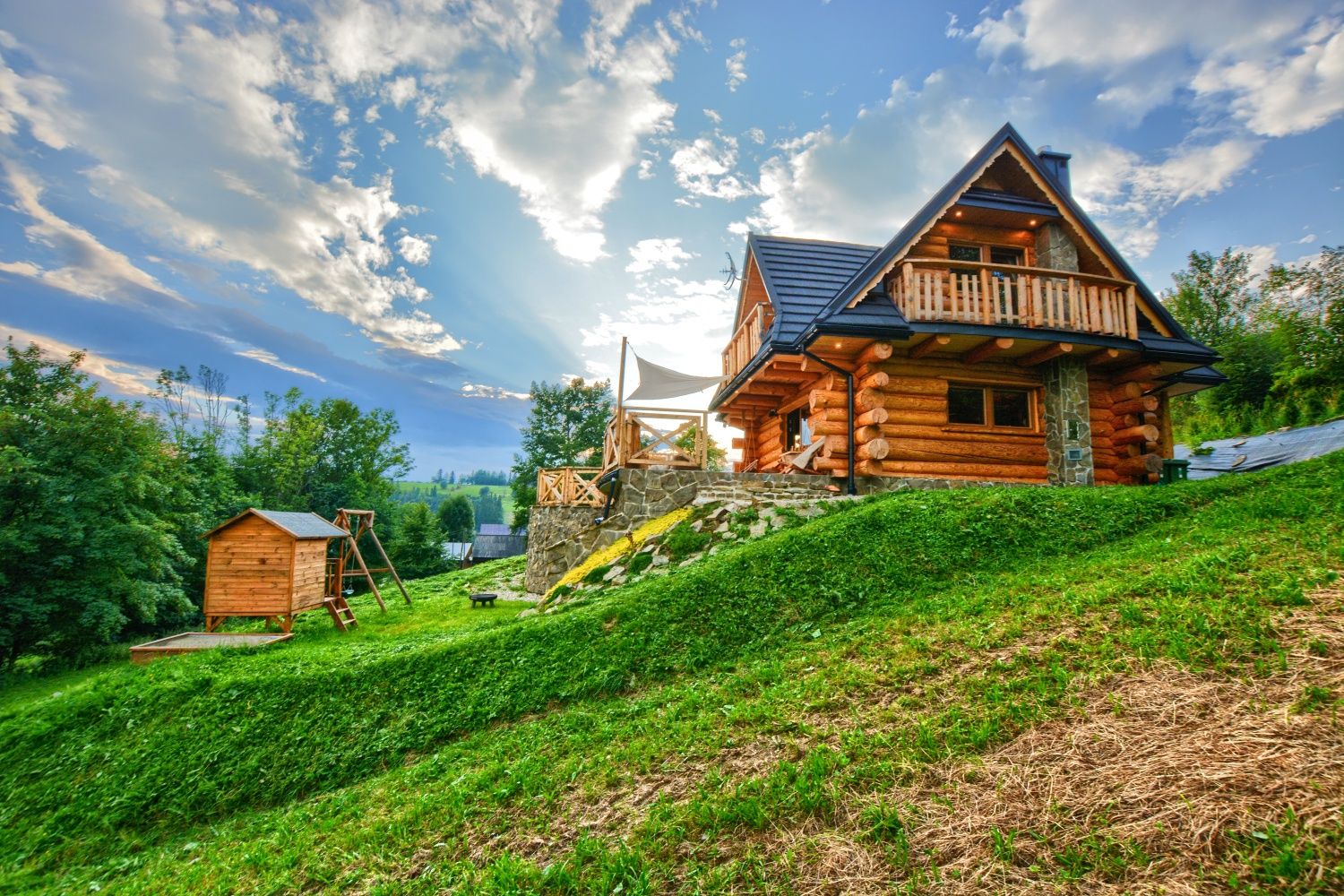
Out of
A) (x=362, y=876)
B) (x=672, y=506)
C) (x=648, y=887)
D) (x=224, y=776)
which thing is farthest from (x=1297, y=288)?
(x=224, y=776)

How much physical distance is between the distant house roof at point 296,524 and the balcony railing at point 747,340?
12.6m

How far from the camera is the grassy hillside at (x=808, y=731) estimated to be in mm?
2590

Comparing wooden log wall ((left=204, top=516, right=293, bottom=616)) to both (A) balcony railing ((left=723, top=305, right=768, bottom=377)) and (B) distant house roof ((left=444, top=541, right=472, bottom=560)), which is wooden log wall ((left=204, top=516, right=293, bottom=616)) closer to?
(A) balcony railing ((left=723, top=305, right=768, bottom=377))

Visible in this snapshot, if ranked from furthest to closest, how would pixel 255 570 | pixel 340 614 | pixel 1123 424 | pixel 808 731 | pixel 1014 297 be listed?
pixel 340 614 < pixel 255 570 < pixel 1123 424 < pixel 1014 297 < pixel 808 731

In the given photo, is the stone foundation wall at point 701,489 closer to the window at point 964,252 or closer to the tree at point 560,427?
the window at point 964,252

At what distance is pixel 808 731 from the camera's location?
3.75 metres

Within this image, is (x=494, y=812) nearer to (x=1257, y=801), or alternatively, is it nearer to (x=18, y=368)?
(x=1257, y=801)

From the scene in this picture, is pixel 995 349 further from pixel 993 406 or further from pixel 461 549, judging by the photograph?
pixel 461 549

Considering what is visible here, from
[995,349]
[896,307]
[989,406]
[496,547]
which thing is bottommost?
[496,547]

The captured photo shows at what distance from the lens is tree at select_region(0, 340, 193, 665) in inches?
651

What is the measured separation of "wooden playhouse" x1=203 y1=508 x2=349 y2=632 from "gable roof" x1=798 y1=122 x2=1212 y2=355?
14.1 meters

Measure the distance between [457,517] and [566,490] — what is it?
31.2 m

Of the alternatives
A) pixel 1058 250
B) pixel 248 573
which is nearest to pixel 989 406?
pixel 1058 250

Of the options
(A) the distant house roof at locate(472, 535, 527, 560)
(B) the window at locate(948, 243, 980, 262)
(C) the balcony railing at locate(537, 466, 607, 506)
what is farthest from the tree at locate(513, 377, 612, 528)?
(B) the window at locate(948, 243, 980, 262)
